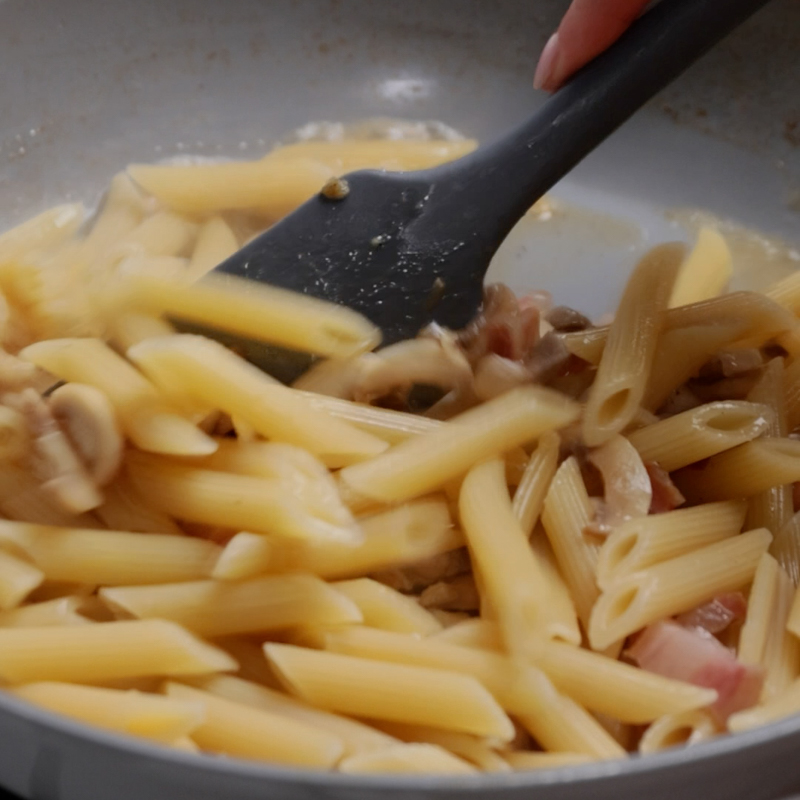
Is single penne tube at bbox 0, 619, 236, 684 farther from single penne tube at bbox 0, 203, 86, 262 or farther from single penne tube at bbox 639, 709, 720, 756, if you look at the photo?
single penne tube at bbox 0, 203, 86, 262

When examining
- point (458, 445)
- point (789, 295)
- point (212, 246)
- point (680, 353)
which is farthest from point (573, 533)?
point (212, 246)

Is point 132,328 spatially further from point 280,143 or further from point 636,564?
point 280,143

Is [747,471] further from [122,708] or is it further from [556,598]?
[122,708]

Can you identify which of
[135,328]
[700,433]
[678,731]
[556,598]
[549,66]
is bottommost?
[678,731]

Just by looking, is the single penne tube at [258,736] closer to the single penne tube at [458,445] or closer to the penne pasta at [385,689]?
the penne pasta at [385,689]

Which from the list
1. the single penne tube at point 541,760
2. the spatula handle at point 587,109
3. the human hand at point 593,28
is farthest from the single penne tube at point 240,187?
the single penne tube at point 541,760

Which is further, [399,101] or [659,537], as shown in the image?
[399,101]
